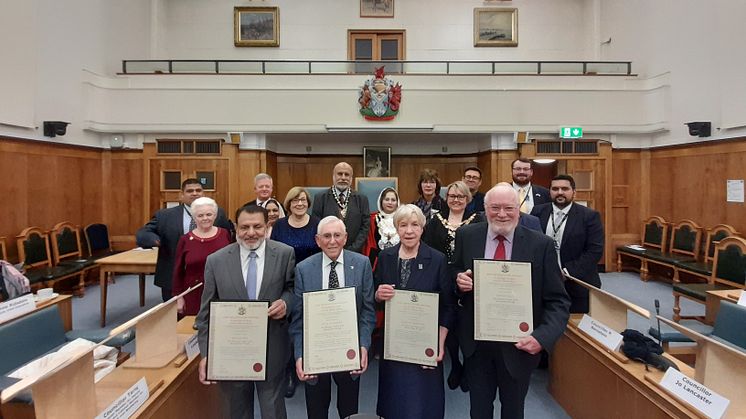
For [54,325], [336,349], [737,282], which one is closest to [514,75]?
[737,282]

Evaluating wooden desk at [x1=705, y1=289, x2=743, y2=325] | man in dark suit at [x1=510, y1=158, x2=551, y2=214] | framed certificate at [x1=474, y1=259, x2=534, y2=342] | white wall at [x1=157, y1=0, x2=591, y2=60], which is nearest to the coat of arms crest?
white wall at [x1=157, y1=0, x2=591, y2=60]

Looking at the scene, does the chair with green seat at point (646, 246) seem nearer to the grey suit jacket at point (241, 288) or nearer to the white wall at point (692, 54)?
the white wall at point (692, 54)

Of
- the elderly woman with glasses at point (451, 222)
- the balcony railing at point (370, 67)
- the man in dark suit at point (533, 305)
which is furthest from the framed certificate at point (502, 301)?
the balcony railing at point (370, 67)

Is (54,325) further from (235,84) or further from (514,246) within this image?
(235,84)

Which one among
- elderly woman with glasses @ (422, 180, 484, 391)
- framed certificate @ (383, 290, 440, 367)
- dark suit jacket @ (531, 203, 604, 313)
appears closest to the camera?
framed certificate @ (383, 290, 440, 367)

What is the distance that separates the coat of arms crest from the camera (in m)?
8.36

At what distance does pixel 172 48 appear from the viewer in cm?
1030

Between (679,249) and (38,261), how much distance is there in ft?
36.9

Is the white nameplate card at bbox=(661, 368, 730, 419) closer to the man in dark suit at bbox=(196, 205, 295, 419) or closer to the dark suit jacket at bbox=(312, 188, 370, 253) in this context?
the man in dark suit at bbox=(196, 205, 295, 419)

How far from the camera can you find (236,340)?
6.39 feet

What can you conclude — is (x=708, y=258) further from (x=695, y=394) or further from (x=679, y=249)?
(x=695, y=394)

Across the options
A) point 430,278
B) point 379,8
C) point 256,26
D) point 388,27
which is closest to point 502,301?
point 430,278

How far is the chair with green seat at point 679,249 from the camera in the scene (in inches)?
270

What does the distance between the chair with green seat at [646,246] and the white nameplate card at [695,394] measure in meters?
6.71
